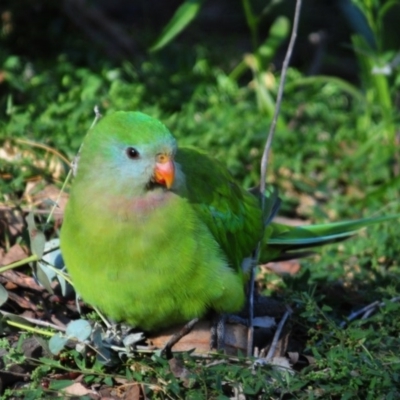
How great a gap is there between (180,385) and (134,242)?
54 cm

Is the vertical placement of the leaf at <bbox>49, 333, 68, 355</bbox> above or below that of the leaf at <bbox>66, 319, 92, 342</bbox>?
below

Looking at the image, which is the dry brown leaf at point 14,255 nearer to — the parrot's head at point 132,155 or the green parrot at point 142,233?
the green parrot at point 142,233

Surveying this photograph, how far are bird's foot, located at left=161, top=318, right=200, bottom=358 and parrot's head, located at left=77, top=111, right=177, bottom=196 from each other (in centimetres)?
58

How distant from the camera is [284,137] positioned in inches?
230

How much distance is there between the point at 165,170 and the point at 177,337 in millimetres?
697

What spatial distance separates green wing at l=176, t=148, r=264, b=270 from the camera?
3.43 meters

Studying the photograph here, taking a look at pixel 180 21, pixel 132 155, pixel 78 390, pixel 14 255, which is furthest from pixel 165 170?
pixel 180 21

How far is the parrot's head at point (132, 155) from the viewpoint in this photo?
3.14 m

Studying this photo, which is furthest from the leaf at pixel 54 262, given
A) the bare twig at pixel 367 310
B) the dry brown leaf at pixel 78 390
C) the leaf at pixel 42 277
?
the bare twig at pixel 367 310

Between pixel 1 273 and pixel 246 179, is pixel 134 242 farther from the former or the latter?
pixel 246 179

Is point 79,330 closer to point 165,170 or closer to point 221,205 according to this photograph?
point 165,170

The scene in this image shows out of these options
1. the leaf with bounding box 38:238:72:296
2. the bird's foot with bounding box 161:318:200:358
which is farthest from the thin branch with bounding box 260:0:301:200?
the leaf with bounding box 38:238:72:296

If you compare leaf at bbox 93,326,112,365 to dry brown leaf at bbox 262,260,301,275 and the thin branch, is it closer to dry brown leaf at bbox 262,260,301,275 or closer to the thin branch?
the thin branch

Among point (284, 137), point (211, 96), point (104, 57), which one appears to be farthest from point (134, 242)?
point (104, 57)
